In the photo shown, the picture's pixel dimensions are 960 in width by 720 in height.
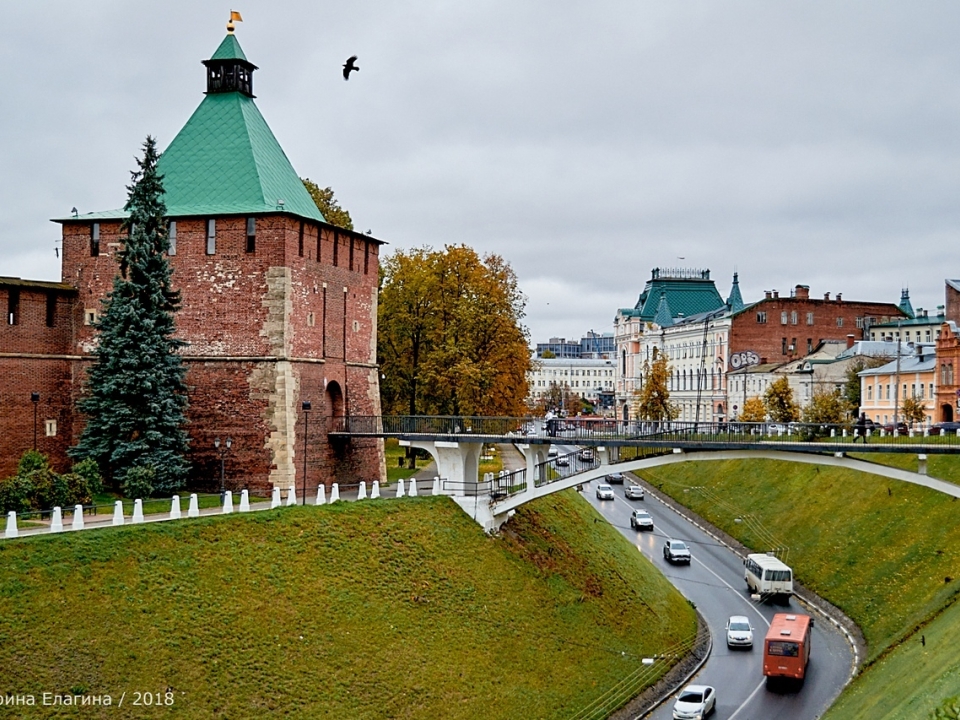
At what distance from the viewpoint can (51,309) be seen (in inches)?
1417

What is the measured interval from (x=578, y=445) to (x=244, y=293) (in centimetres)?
1134

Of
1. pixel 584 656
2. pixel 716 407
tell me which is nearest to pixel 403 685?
pixel 584 656

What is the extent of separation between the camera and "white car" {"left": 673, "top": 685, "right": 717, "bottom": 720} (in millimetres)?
27422

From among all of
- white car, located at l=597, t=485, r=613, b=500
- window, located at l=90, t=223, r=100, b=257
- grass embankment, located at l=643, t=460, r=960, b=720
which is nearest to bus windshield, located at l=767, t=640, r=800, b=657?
grass embankment, located at l=643, t=460, r=960, b=720

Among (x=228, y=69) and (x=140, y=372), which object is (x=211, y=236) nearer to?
(x=140, y=372)

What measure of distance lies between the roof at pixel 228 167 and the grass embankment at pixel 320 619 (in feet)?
35.6

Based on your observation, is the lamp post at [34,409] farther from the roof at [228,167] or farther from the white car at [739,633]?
the white car at [739,633]

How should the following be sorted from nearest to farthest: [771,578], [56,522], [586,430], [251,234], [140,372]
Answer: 1. [56,522]
2. [140,372]
3. [586,430]
4. [251,234]
5. [771,578]

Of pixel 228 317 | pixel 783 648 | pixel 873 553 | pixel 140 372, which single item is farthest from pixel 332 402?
pixel 873 553

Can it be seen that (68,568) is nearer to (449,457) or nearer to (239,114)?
(449,457)

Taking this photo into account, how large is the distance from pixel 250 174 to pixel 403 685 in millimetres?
18546

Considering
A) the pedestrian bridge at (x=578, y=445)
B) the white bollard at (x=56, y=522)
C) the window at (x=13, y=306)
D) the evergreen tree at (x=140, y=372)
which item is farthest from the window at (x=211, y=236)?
the white bollard at (x=56, y=522)

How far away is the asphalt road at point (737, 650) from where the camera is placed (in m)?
29.3

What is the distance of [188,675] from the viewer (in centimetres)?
2261
